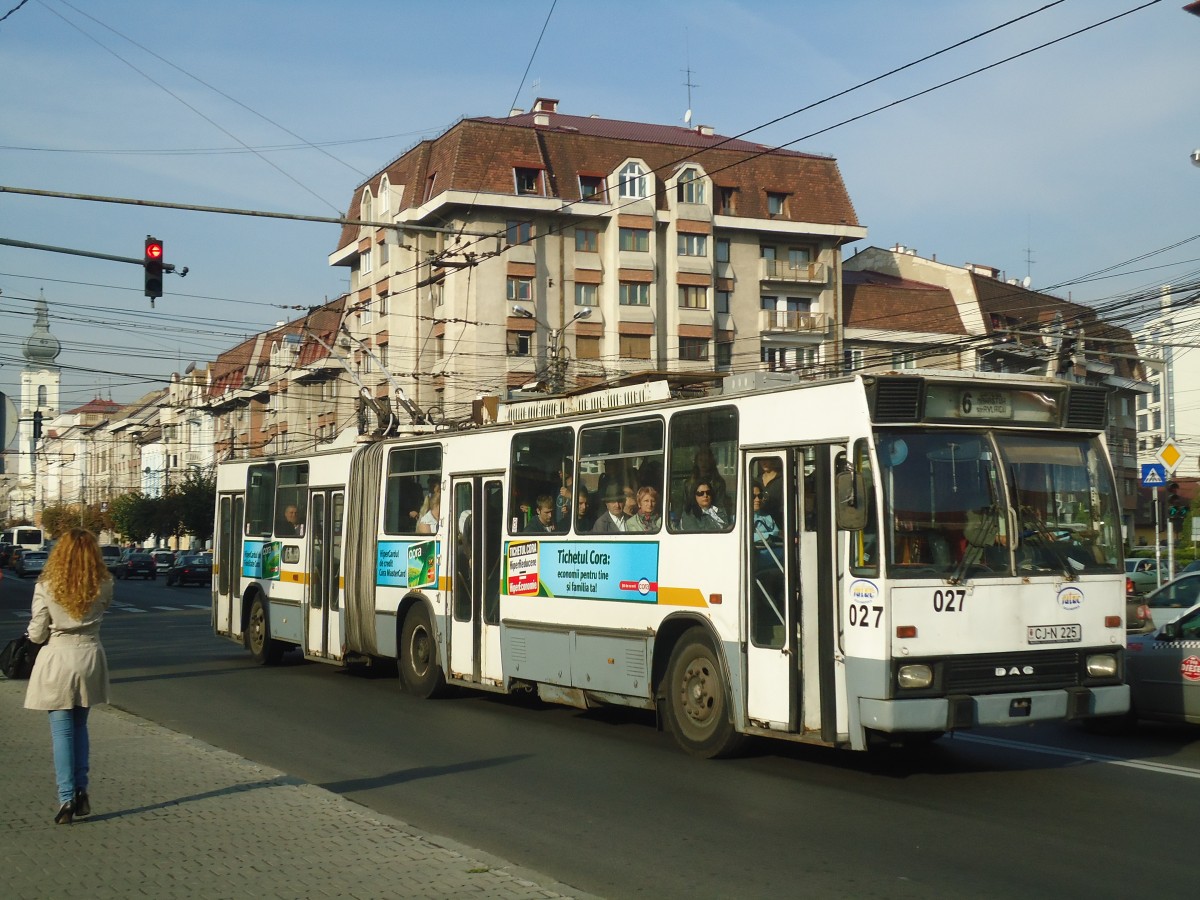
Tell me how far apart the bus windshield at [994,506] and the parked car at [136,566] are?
6366 centimetres

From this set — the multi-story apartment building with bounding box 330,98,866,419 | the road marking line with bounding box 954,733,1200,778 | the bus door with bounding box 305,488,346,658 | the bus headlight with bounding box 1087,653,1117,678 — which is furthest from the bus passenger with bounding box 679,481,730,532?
the multi-story apartment building with bounding box 330,98,866,419

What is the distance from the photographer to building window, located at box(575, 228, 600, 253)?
5756 centimetres

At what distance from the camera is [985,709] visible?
925 centimetres

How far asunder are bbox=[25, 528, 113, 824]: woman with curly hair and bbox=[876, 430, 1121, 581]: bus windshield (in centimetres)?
510

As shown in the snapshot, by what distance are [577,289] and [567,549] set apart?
45.3 metres

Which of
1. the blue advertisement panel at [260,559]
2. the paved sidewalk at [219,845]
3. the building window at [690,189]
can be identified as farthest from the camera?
the building window at [690,189]

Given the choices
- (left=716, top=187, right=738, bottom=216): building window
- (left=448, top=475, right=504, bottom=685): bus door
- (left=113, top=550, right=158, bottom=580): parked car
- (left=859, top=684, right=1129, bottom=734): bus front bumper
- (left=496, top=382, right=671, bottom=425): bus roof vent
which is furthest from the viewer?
(left=113, top=550, right=158, bottom=580): parked car

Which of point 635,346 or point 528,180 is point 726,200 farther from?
point 528,180

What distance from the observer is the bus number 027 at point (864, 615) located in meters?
9.20

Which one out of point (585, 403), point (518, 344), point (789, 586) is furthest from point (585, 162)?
point (789, 586)

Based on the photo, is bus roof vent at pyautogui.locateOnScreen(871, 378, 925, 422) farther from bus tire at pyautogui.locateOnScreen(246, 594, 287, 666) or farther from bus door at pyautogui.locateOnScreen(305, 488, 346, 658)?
bus tire at pyautogui.locateOnScreen(246, 594, 287, 666)

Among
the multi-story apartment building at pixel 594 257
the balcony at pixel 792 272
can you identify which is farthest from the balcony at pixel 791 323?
the balcony at pixel 792 272

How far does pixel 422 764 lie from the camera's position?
10867 mm

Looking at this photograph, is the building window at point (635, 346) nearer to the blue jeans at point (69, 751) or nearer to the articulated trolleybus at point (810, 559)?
the articulated trolleybus at point (810, 559)
